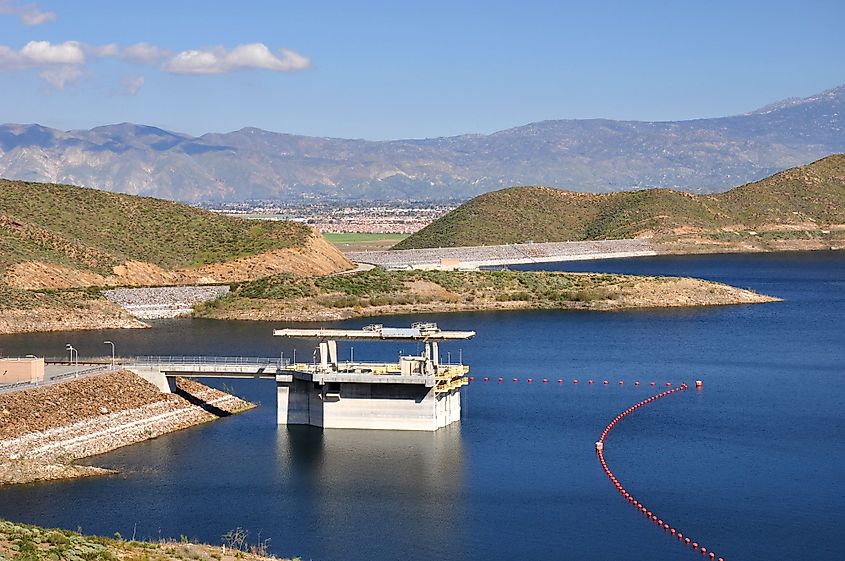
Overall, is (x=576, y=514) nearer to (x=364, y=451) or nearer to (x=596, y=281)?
(x=364, y=451)

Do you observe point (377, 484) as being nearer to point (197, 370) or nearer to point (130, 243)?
point (197, 370)

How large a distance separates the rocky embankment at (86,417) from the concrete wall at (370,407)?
14.8 ft

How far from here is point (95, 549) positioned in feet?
118

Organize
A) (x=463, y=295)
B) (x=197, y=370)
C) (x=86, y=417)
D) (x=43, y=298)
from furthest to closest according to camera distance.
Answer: (x=463, y=295) → (x=43, y=298) → (x=197, y=370) → (x=86, y=417)

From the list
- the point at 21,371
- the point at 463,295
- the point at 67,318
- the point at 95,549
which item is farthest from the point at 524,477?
the point at 463,295

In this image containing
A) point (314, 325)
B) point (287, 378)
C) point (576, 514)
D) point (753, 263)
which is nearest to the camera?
point (576, 514)

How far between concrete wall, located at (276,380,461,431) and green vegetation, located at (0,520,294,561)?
1595 centimetres

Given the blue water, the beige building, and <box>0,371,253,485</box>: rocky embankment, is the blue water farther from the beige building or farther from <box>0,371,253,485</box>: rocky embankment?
the beige building

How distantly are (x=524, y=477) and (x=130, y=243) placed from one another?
7940 centimetres

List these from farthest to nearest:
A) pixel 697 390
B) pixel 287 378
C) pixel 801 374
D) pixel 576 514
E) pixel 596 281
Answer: pixel 596 281, pixel 801 374, pixel 697 390, pixel 287 378, pixel 576 514

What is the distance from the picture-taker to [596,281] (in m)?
121

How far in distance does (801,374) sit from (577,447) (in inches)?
930

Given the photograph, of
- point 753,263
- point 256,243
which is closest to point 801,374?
point 256,243

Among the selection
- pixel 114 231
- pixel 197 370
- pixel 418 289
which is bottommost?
pixel 197 370
